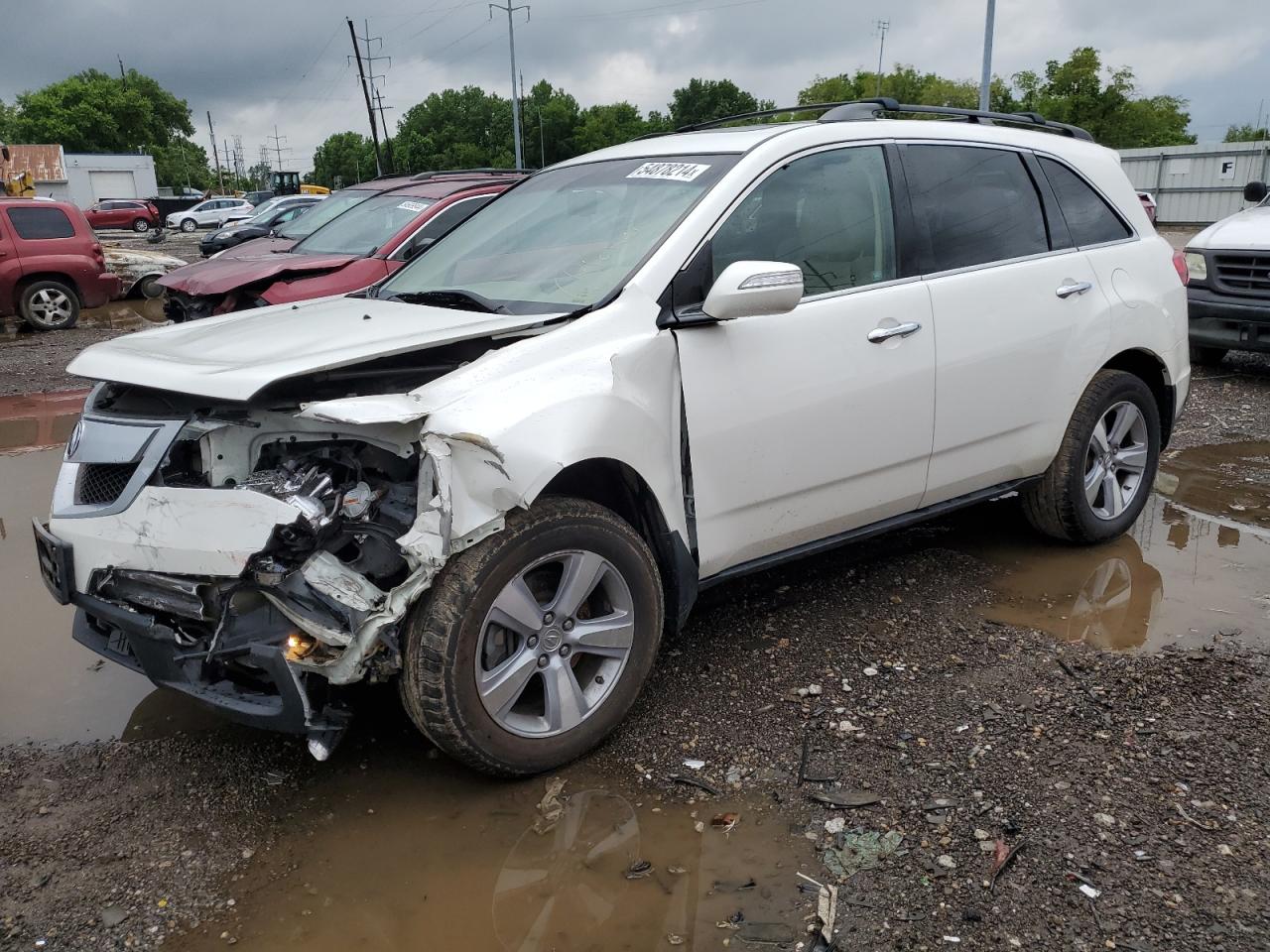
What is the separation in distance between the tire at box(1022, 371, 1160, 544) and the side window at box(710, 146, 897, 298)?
53.0 inches

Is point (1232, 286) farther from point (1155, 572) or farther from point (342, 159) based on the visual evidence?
point (342, 159)

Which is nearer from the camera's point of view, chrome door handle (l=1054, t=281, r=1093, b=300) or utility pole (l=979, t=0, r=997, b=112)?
chrome door handle (l=1054, t=281, r=1093, b=300)

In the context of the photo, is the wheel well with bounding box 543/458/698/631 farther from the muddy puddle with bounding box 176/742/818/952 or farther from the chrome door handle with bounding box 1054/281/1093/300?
the chrome door handle with bounding box 1054/281/1093/300

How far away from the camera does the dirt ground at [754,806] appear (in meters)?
2.58

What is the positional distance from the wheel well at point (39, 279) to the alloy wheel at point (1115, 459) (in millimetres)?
13556

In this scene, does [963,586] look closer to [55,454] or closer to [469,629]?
[469,629]

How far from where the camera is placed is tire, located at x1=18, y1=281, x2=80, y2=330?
542 inches

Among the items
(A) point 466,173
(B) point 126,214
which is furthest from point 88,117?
(A) point 466,173

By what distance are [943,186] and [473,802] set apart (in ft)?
9.45

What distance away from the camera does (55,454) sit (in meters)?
7.20

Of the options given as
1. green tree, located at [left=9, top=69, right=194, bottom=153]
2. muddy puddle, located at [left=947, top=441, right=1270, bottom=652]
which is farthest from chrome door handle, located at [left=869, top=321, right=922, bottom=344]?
green tree, located at [left=9, top=69, right=194, bottom=153]

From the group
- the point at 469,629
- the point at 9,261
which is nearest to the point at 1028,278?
the point at 469,629

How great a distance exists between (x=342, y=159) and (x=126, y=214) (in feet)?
262

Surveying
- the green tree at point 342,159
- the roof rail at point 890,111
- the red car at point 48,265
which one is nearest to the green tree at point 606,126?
the green tree at point 342,159
